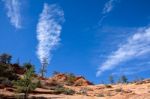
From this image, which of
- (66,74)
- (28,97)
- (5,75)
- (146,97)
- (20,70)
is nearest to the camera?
(146,97)

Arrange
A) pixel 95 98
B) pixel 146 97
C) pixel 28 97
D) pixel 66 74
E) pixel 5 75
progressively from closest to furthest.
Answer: pixel 146 97, pixel 28 97, pixel 95 98, pixel 5 75, pixel 66 74

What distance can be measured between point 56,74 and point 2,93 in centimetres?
6606

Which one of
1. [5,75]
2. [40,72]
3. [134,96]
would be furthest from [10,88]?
[40,72]

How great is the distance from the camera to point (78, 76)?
110000 mm

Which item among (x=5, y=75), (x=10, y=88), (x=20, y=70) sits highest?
(x=20, y=70)

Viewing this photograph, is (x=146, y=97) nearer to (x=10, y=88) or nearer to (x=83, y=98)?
(x=83, y=98)

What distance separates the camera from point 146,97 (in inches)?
1604

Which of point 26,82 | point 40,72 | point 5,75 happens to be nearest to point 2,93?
point 26,82

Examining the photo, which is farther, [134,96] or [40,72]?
[40,72]

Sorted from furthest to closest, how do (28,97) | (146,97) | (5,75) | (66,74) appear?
(66,74) → (5,75) → (28,97) → (146,97)

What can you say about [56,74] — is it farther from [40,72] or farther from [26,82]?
[26,82]

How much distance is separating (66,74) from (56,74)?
4.51m

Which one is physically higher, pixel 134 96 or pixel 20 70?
pixel 20 70

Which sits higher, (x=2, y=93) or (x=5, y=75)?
(x=5, y=75)
